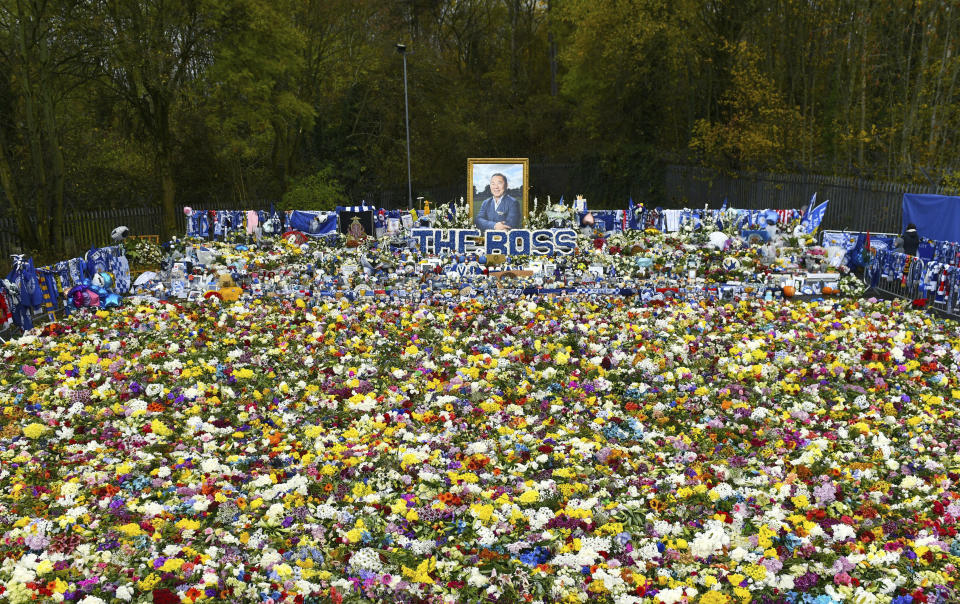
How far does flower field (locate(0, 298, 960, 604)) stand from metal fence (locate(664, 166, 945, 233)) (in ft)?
36.2

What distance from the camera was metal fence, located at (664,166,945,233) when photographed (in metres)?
22.4

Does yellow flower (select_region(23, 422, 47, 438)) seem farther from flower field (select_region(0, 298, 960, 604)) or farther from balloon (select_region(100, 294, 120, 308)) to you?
balloon (select_region(100, 294, 120, 308))

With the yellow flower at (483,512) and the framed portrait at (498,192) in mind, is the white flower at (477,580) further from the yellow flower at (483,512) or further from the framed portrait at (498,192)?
the framed portrait at (498,192)

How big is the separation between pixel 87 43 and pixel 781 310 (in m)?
25.0

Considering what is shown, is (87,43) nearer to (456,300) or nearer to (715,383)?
(456,300)

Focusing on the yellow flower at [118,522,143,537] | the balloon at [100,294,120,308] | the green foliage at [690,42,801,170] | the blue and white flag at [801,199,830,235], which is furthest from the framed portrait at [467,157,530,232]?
the yellow flower at [118,522,143,537]

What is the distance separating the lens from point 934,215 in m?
19.7

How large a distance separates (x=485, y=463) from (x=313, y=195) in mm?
29192

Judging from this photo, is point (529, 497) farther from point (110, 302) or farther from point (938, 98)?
point (938, 98)

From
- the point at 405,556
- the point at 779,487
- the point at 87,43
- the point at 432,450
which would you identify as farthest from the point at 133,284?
the point at 779,487

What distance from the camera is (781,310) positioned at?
14320 millimetres

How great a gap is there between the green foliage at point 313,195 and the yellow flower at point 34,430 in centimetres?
2605

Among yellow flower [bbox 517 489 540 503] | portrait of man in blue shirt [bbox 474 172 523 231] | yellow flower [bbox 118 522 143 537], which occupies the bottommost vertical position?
yellow flower [bbox 118 522 143 537]

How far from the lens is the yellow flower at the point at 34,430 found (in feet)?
27.9
